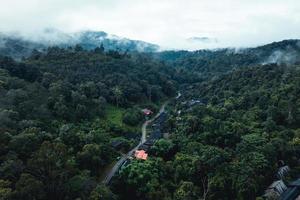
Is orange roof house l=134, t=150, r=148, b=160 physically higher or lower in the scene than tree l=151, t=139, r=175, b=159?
lower

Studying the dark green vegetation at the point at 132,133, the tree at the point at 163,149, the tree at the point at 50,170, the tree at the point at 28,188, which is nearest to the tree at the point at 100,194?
the dark green vegetation at the point at 132,133

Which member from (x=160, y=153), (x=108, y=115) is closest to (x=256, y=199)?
(x=160, y=153)

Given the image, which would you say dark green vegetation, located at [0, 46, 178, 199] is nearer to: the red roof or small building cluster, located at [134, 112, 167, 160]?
the red roof

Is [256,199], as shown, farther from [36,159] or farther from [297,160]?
[36,159]

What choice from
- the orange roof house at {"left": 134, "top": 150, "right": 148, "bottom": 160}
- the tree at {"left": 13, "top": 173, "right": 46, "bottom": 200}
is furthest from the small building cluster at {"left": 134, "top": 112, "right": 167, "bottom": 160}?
the tree at {"left": 13, "top": 173, "right": 46, "bottom": 200}

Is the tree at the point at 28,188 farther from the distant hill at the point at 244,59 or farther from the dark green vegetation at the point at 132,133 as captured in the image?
the distant hill at the point at 244,59
